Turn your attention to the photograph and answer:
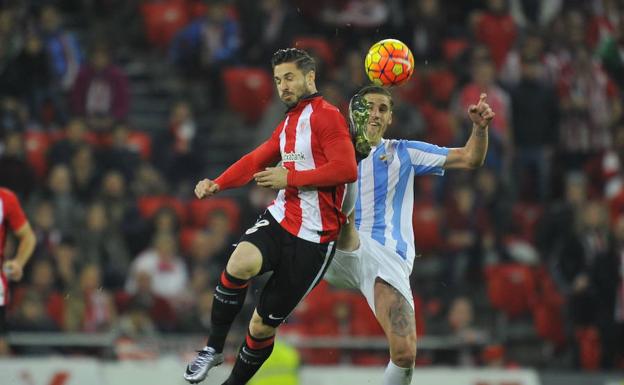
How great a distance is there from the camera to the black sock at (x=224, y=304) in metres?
8.82

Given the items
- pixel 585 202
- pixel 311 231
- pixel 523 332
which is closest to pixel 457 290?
pixel 523 332

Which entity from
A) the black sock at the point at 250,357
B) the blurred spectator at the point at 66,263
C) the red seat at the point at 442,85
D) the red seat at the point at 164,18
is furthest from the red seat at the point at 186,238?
the black sock at the point at 250,357

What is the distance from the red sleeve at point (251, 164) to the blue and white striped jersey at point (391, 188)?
0.88 metres

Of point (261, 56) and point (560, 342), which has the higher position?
point (261, 56)

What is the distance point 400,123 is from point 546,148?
2.31 metres

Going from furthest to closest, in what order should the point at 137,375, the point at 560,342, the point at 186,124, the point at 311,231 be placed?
the point at 186,124 < the point at 560,342 < the point at 137,375 < the point at 311,231

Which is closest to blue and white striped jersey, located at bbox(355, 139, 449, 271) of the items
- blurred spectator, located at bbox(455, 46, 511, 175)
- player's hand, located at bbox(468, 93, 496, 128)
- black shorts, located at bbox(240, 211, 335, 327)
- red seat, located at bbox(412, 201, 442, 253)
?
player's hand, located at bbox(468, 93, 496, 128)

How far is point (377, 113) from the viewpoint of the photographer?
9.52 meters

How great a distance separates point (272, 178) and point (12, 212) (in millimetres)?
2533

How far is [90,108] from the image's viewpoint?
1598 centimetres

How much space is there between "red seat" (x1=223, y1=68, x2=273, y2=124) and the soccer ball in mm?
6723

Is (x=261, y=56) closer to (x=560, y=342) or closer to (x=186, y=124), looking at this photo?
(x=186, y=124)

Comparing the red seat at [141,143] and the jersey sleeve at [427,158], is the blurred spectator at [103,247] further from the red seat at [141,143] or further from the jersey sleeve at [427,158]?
the jersey sleeve at [427,158]

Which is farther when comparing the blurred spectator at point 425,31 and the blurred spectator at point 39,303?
the blurred spectator at point 425,31
